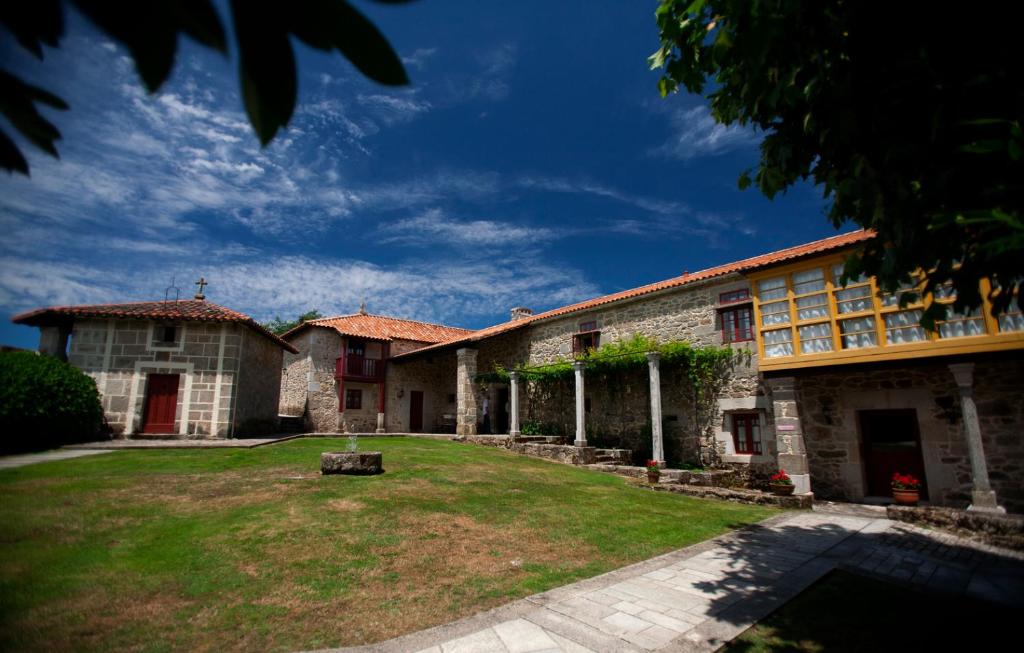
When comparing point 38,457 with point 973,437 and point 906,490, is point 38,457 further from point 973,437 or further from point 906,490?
point 973,437

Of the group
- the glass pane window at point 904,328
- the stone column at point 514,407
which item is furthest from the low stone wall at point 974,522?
the stone column at point 514,407

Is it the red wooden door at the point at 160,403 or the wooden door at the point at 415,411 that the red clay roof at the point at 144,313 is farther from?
the wooden door at the point at 415,411

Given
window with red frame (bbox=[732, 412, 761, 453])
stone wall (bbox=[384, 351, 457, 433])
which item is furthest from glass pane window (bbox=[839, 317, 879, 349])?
stone wall (bbox=[384, 351, 457, 433])

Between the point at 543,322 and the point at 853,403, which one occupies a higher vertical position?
the point at 543,322

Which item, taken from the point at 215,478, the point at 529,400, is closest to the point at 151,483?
the point at 215,478

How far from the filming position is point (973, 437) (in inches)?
316

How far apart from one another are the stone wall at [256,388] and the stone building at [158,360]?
0.09 m

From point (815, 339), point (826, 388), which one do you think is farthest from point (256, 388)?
point (826, 388)

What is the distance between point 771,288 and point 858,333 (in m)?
1.89

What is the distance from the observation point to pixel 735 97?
368cm

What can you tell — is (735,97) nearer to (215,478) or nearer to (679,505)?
(679,505)

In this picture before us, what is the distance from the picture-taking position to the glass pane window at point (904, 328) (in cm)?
838

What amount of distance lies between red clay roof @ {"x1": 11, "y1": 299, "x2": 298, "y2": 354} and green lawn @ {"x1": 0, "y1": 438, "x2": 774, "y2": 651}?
5891 mm

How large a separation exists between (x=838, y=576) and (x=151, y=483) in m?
9.35
